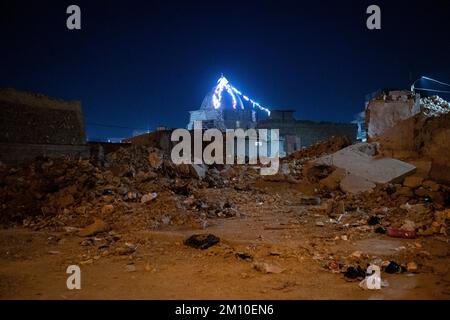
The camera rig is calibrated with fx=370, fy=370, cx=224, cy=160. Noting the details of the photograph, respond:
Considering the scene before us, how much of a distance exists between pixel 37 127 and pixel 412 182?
9669 millimetres

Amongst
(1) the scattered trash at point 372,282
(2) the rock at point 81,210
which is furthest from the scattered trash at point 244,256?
(2) the rock at point 81,210

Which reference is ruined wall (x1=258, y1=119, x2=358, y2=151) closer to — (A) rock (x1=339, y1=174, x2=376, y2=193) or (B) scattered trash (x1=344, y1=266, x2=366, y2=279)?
(A) rock (x1=339, y1=174, x2=376, y2=193)

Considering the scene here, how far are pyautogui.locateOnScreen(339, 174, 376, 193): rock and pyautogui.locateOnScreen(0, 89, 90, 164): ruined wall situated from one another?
7.36 metres

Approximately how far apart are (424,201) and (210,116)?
18.2m

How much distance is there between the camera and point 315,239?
17.2 ft

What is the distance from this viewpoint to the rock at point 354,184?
28.9 feet

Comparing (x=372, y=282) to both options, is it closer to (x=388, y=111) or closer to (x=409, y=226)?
(x=409, y=226)

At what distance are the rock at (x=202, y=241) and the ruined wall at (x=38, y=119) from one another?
686 centimetres

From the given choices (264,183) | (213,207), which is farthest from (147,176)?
→ (264,183)

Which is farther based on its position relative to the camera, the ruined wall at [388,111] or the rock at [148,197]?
the ruined wall at [388,111]

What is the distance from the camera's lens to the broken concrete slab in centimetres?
909

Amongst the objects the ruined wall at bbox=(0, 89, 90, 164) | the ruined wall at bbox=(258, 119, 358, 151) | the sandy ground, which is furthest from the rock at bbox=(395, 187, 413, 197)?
the ruined wall at bbox=(258, 119, 358, 151)

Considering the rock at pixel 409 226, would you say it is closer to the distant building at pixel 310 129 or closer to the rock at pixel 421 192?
the rock at pixel 421 192
